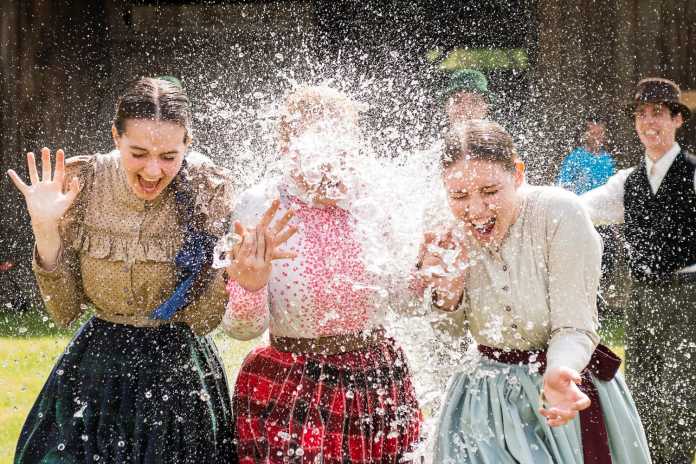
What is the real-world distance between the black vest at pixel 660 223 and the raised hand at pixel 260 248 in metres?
2.50

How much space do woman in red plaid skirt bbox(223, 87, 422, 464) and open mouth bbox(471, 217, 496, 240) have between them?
43cm

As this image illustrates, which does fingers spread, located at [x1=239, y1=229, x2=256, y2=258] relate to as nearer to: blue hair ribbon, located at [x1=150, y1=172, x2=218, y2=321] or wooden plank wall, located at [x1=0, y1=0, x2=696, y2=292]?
blue hair ribbon, located at [x1=150, y1=172, x2=218, y2=321]

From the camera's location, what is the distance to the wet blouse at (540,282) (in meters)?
3.10

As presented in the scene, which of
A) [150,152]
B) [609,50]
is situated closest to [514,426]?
[150,152]

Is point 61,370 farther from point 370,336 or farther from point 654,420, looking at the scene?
point 654,420

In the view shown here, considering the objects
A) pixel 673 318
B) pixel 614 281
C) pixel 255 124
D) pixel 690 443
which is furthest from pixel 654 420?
pixel 255 124

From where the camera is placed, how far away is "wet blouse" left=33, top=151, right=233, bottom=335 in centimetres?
350

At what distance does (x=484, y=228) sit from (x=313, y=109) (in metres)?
0.72

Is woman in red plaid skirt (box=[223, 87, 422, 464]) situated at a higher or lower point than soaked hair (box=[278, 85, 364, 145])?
lower

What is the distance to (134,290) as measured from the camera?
138 inches

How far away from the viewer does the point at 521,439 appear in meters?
3.11

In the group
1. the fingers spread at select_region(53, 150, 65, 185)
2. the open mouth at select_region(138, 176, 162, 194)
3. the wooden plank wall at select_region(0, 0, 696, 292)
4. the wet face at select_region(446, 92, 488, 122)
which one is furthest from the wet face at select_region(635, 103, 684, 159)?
the wooden plank wall at select_region(0, 0, 696, 292)

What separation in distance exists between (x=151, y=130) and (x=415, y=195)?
0.97 m

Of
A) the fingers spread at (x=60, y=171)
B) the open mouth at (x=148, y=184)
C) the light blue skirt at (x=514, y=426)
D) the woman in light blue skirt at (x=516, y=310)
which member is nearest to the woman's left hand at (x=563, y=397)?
the woman in light blue skirt at (x=516, y=310)
